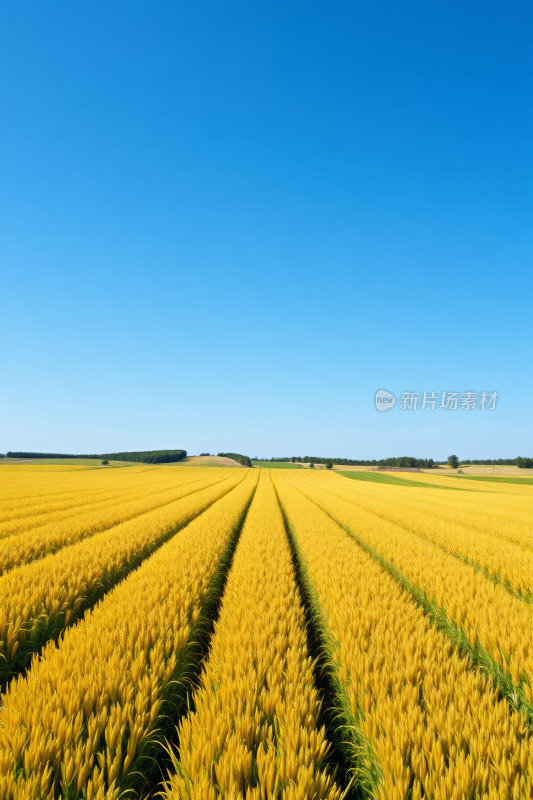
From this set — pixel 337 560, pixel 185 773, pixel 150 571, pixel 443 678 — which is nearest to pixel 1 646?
pixel 150 571

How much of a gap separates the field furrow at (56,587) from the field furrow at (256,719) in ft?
7.94

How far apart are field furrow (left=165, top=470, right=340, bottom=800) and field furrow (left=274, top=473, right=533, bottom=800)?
44 centimetres

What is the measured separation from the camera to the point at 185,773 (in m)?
2.05

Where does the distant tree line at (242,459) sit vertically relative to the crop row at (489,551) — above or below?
below

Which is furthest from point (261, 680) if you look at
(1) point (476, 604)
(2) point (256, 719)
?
(1) point (476, 604)

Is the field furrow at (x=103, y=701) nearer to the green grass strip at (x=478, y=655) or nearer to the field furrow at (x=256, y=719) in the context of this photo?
the field furrow at (x=256, y=719)

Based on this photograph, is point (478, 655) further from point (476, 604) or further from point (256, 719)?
point (256, 719)

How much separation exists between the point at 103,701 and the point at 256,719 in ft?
4.13

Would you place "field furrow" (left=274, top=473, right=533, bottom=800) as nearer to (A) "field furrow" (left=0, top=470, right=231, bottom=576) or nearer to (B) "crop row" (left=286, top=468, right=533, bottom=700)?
(B) "crop row" (left=286, top=468, right=533, bottom=700)

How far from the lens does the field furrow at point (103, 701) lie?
2047mm

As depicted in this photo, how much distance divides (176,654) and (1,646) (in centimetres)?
220

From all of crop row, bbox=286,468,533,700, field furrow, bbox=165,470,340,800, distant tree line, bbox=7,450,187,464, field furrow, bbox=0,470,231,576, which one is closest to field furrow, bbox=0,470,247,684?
field furrow, bbox=0,470,231,576

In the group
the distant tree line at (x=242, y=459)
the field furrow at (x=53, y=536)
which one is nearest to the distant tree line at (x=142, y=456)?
the distant tree line at (x=242, y=459)

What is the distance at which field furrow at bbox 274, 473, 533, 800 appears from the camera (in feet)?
6.63
